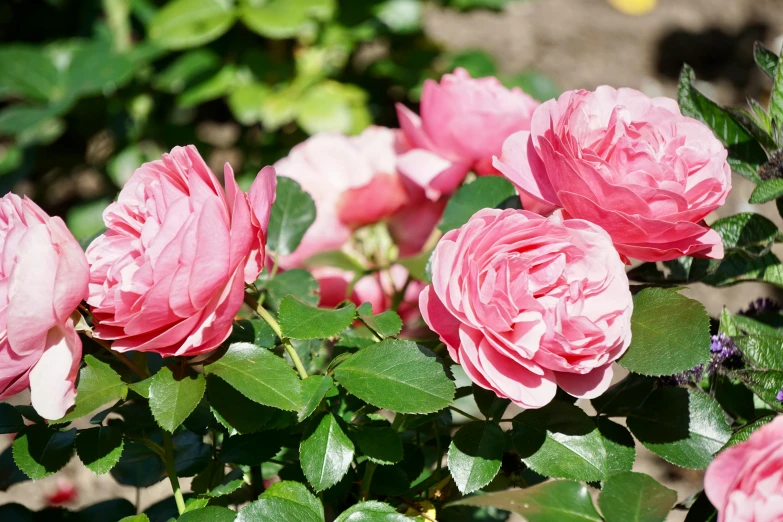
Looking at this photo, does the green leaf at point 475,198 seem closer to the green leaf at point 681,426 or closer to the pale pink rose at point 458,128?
the pale pink rose at point 458,128

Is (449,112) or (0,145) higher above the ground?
(449,112)

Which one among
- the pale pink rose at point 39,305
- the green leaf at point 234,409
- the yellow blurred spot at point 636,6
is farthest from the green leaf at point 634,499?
the yellow blurred spot at point 636,6

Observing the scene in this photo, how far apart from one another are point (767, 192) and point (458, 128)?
0.98 ft

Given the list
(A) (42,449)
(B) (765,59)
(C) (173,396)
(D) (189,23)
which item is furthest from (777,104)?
(D) (189,23)

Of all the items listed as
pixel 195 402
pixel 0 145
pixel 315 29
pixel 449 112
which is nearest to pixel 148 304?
pixel 195 402

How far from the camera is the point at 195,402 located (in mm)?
505

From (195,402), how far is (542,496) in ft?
0.74

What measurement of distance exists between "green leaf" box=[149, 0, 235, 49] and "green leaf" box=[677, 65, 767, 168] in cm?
133

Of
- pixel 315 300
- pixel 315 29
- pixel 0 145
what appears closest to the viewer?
pixel 315 300

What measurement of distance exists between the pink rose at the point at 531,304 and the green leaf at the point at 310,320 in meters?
0.07

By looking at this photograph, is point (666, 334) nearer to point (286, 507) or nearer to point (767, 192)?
point (767, 192)

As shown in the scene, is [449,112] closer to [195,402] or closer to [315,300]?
[315,300]

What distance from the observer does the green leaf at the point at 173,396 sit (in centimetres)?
49

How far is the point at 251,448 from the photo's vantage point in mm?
600
